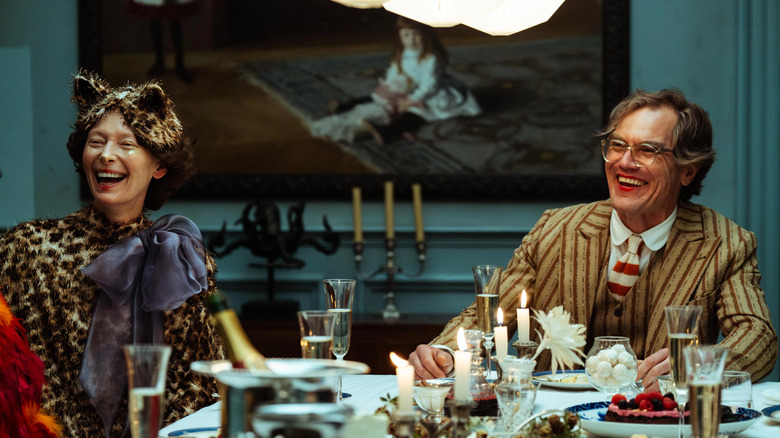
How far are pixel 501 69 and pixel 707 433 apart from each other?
296 cm

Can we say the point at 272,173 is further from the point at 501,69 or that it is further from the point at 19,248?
the point at 19,248

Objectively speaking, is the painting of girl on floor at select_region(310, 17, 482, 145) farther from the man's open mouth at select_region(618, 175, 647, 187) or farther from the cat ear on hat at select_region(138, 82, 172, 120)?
the cat ear on hat at select_region(138, 82, 172, 120)

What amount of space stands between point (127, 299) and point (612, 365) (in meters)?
1.15

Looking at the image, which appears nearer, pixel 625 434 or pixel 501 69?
pixel 625 434

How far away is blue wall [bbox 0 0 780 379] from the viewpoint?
12.5ft

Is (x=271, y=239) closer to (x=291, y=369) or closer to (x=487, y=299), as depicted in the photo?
(x=487, y=299)

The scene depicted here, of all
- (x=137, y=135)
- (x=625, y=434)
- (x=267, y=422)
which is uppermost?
(x=137, y=135)

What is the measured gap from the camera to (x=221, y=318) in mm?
951

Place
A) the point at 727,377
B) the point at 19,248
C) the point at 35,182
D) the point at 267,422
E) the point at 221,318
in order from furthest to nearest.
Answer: the point at 35,182 < the point at 19,248 < the point at 727,377 < the point at 221,318 < the point at 267,422

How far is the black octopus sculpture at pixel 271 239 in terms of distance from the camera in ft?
12.3

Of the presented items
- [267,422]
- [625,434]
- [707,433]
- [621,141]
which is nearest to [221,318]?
[267,422]

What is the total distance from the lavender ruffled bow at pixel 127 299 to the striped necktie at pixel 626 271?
1180 millimetres

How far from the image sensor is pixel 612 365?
5.69 feet

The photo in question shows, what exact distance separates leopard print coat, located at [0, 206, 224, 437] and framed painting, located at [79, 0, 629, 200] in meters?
1.98
